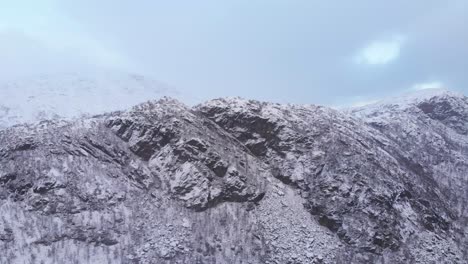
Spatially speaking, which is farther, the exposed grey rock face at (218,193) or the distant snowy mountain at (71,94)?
the distant snowy mountain at (71,94)

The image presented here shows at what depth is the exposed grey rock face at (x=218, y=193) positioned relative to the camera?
78.3ft

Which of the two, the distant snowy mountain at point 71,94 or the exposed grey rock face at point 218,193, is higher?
the distant snowy mountain at point 71,94

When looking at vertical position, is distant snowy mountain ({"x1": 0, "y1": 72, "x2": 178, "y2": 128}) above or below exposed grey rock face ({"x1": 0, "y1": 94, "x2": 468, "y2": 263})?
above

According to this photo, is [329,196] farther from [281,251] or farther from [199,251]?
[199,251]

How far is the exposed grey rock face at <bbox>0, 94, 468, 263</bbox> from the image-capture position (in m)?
23.9

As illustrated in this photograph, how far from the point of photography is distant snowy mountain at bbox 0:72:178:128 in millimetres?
63812

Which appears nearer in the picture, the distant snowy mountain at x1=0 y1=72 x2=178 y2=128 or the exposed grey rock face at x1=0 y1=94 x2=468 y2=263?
the exposed grey rock face at x1=0 y1=94 x2=468 y2=263

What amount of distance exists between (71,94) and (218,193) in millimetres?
55734

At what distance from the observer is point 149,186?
91.7 feet

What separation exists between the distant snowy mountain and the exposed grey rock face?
35.4 metres

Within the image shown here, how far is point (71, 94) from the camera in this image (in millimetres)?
74312

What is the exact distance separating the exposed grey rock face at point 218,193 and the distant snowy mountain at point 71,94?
3542cm

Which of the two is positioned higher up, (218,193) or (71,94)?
(71,94)

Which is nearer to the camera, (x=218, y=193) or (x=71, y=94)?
(x=218, y=193)
